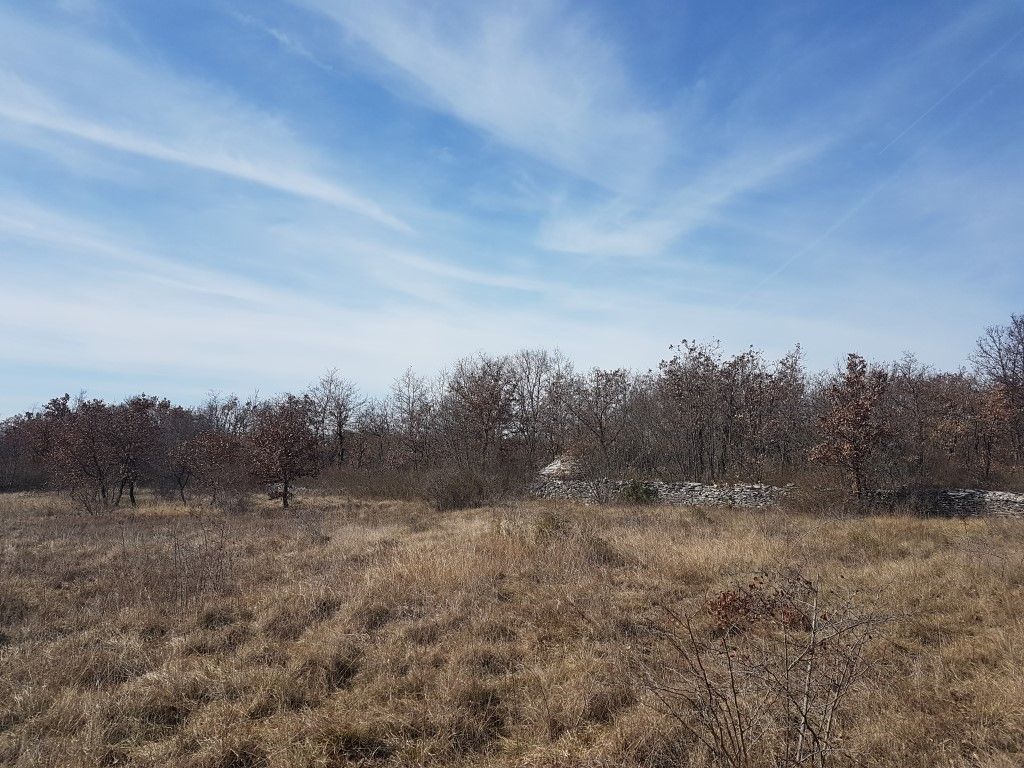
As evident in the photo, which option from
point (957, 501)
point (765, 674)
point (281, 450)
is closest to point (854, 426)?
point (957, 501)

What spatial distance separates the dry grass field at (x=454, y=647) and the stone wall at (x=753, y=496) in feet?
18.6

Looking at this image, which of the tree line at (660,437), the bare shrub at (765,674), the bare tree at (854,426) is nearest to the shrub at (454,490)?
the tree line at (660,437)

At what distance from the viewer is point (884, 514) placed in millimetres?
15164

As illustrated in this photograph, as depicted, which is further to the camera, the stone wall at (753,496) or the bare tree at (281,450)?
the bare tree at (281,450)

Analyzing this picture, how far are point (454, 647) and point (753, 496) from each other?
48.6 feet

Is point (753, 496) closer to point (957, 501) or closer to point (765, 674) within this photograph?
point (957, 501)

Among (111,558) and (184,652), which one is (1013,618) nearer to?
(184,652)

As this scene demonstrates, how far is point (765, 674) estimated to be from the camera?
4.18 m

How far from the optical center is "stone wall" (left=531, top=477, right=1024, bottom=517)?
50.2 feet

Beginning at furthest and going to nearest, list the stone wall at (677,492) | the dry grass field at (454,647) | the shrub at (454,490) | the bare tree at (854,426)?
the shrub at (454,490) < the stone wall at (677,492) < the bare tree at (854,426) < the dry grass field at (454,647)

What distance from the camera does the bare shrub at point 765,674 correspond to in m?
3.10

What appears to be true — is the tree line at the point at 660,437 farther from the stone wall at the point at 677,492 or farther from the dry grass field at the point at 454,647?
the dry grass field at the point at 454,647

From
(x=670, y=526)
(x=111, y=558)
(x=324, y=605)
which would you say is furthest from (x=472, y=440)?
(x=324, y=605)

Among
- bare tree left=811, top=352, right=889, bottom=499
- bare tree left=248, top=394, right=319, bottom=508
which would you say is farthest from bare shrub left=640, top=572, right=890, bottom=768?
bare tree left=248, top=394, right=319, bottom=508
